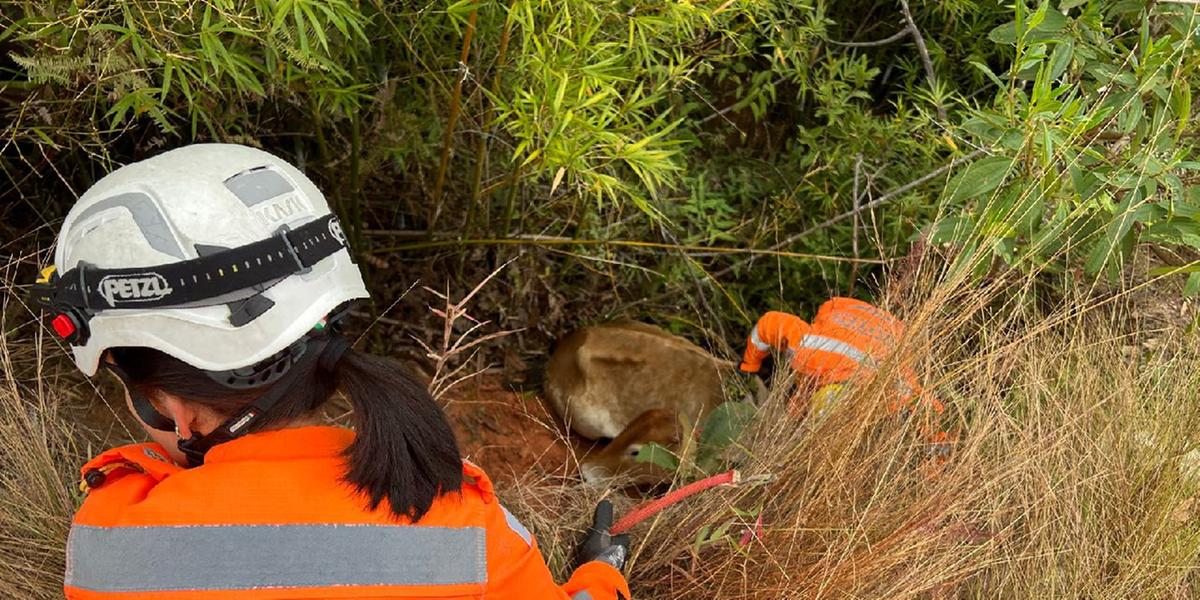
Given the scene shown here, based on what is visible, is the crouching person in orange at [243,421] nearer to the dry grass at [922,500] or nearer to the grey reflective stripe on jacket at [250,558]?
the grey reflective stripe on jacket at [250,558]

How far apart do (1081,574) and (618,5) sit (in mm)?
1834

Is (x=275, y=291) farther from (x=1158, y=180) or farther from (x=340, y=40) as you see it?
(x=1158, y=180)

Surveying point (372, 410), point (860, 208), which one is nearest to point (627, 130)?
point (860, 208)

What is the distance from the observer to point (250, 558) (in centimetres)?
130

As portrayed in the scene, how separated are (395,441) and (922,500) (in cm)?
135

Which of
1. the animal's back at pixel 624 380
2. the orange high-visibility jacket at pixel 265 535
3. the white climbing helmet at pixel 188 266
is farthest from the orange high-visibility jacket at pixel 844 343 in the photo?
the white climbing helmet at pixel 188 266

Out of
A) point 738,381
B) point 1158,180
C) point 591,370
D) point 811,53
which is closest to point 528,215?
point 591,370

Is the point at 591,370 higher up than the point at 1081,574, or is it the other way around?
the point at 1081,574

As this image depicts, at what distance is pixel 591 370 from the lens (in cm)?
354

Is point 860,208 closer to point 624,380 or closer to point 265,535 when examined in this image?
point 624,380

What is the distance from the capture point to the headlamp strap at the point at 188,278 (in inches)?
53.9

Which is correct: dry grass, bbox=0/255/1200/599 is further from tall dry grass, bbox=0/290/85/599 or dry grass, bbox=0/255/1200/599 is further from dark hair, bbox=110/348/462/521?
dark hair, bbox=110/348/462/521

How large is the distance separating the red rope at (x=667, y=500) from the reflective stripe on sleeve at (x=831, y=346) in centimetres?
54

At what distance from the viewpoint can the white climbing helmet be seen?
4.50 feet
